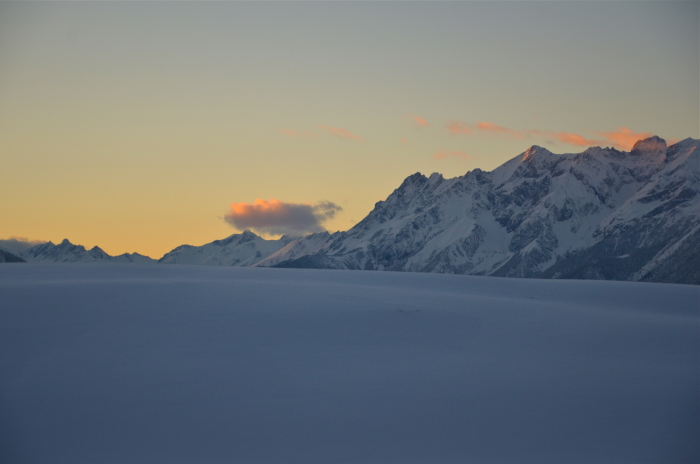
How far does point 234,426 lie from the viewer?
24891 millimetres

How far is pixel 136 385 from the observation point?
90.7 feet

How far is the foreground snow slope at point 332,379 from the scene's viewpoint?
78.9 ft

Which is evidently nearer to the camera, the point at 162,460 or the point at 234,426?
the point at 162,460

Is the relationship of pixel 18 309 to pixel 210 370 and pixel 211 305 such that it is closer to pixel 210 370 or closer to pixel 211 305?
pixel 211 305

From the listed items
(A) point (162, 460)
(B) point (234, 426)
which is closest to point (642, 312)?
(B) point (234, 426)

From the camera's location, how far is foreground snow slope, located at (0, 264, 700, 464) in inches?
947

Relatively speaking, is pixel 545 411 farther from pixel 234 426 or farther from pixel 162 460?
pixel 162 460

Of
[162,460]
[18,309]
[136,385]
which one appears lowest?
[162,460]

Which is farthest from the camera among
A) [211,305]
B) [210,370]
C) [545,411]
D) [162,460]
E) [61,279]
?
[61,279]

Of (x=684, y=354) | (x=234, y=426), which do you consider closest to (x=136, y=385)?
(x=234, y=426)

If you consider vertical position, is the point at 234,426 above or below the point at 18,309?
below

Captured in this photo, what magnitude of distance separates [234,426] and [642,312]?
32.5 meters

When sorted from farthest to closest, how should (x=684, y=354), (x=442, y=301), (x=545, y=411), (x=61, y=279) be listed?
(x=61, y=279) < (x=442, y=301) < (x=684, y=354) < (x=545, y=411)

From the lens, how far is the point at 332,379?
28.9 meters
